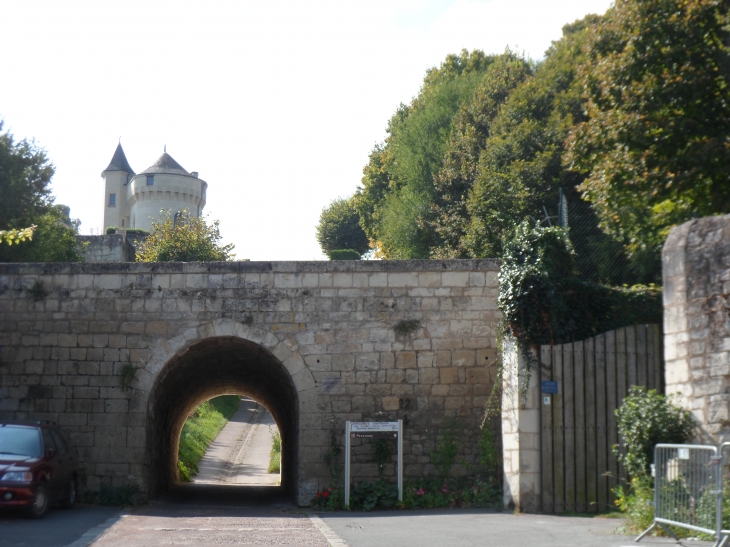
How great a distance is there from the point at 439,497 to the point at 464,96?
78.3 feet

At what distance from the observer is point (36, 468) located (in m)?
10.6

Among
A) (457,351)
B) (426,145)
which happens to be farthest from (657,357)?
(426,145)

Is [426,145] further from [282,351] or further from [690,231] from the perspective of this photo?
[690,231]

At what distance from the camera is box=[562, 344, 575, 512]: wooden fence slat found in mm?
11156

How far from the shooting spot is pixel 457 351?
44.1ft

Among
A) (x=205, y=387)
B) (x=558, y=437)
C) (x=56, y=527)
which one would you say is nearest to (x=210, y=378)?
(x=205, y=387)

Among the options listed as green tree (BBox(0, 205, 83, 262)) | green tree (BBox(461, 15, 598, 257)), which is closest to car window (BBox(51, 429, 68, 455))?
green tree (BBox(0, 205, 83, 262))

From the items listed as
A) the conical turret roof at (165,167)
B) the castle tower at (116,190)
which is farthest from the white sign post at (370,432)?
the castle tower at (116,190)

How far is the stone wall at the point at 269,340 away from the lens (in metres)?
13.4

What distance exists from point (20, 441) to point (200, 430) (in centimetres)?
2279

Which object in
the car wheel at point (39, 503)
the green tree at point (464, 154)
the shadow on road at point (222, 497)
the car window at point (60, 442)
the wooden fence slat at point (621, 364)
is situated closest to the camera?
the car wheel at point (39, 503)

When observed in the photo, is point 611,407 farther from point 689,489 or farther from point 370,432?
point 689,489

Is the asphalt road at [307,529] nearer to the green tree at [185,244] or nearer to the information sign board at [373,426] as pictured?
the information sign board at [373,426]

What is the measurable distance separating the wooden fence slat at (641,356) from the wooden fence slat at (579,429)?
2.67 feet
